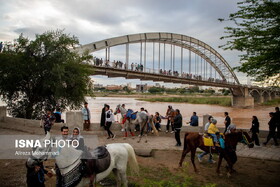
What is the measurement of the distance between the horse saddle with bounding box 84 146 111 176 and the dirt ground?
1388mm

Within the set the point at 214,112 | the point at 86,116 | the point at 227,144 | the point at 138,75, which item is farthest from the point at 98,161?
the point at 214,112

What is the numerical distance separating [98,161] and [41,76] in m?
12.8

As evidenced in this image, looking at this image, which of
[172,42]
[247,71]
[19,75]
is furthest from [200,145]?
[172,42]

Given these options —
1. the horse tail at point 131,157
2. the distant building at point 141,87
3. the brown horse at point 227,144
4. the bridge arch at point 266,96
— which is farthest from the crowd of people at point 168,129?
the distant building at point 141,87

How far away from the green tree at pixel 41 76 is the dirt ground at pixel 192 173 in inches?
341

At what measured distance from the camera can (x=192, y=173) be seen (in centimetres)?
628

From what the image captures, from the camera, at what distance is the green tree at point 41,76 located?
14.2 metres

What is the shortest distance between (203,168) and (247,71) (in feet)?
13.3

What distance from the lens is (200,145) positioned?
6.81 meters

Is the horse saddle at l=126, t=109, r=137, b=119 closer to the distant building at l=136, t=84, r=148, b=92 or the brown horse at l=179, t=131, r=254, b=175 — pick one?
the brown horse at l=179, t=131, r=254, b=175

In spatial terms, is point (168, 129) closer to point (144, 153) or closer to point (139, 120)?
point (139, 120)

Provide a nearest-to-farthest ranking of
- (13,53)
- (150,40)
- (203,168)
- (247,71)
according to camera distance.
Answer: (203,168) < (247,71) < (13,53) < (150,40)

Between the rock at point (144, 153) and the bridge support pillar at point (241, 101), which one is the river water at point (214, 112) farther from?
the rock at point (144, 153)

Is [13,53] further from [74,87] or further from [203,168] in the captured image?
[203,168]
